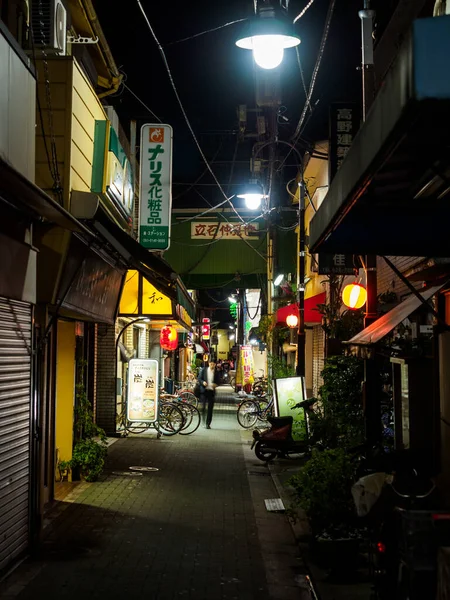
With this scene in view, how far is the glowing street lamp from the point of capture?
8453 mm

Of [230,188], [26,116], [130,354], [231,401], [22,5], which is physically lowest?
[231,401]

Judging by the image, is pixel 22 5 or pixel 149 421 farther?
pixel 149 421

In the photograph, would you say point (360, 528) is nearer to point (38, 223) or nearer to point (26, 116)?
point (38, 223)

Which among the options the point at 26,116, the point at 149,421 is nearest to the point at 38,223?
the point at 26,116

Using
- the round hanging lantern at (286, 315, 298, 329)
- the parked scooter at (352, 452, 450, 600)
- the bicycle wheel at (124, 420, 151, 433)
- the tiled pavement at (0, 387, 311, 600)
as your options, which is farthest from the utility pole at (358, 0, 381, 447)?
the bicycle wheel at (124, 420, 151, 433)

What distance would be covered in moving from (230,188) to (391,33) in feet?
65.9

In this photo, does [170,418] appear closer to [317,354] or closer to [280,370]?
[280,370]

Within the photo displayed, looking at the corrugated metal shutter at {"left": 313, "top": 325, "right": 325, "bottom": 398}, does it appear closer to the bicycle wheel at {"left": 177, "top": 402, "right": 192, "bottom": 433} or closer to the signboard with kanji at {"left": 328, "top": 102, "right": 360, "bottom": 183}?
the bicycle wheel at {"left": 177, "top": 402, "right": 192, "bottom": 433}

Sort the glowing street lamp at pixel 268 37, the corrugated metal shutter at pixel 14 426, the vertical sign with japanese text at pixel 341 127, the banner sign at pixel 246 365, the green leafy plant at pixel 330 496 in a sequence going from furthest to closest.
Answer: the banner sign at pixel 246 365, the vertical sign with japanese text at pixel 341 127, the glowing street lamp at pixel 268 37, the green leafy plant at pixel 330 496, the corrugated metal shutter at pixel 14 426

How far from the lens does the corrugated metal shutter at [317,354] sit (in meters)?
21.8

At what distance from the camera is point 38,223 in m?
9.39

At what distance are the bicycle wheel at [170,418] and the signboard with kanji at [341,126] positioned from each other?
11.5 m

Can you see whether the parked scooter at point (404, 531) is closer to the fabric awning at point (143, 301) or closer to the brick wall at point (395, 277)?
the brick wall at point (395, 277)

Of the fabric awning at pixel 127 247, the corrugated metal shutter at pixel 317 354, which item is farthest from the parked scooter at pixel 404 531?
the corrugated metal shutter at pixel 317 354
